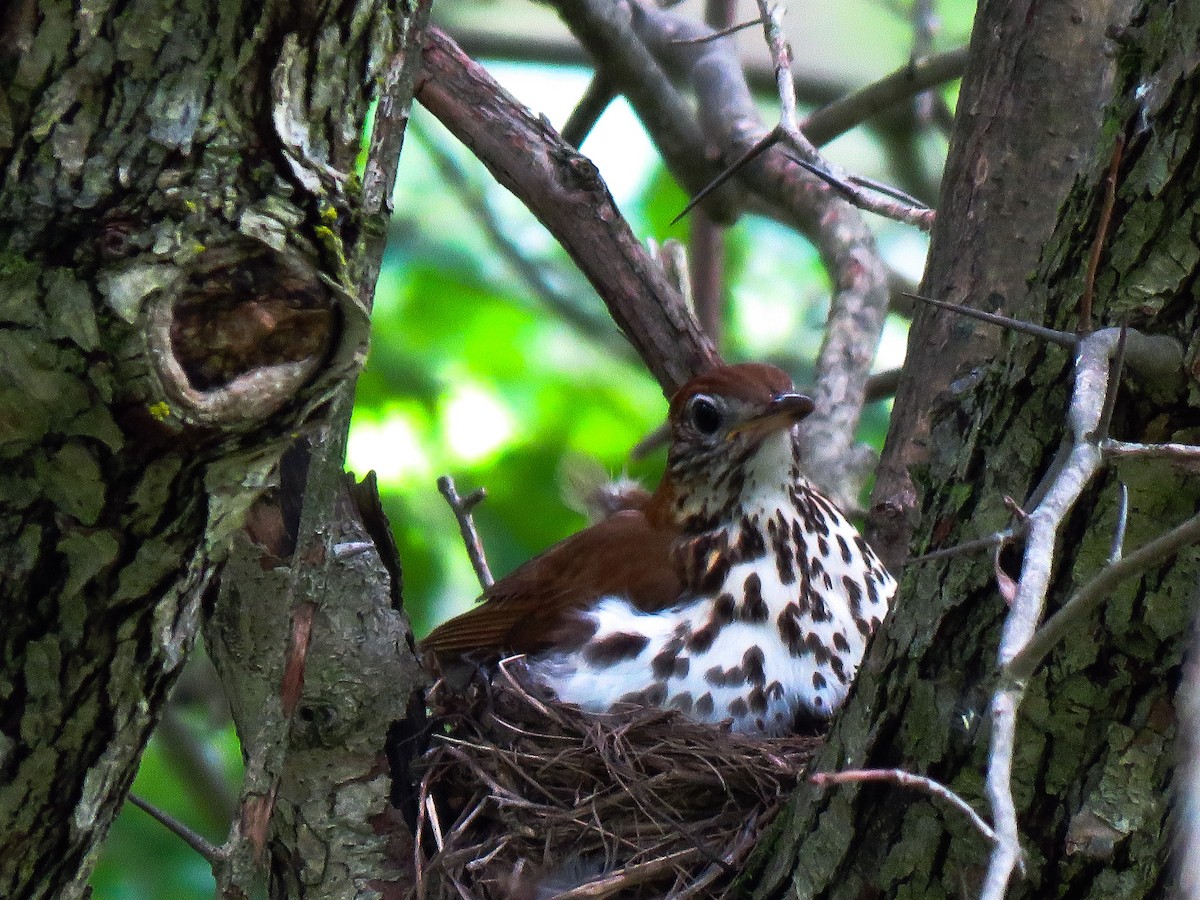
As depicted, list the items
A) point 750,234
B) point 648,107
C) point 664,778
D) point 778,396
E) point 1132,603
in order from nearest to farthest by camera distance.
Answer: point 1132,603 → point 664,778 → point 778,396 → point 648,107 → point 750,234

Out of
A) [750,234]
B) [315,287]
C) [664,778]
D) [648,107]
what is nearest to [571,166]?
[648,107]

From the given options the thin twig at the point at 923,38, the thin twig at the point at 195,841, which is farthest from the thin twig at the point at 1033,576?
the thin twig at the point at 923,38

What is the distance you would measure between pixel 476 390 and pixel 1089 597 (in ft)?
17.2

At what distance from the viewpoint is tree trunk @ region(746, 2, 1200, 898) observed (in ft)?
5.74

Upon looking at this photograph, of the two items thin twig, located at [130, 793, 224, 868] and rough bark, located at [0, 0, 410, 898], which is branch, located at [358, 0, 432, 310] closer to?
rough bark, located at [0, 0, 410, 898]

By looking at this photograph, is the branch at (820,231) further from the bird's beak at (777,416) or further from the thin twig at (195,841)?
the thin twig at (195,841)

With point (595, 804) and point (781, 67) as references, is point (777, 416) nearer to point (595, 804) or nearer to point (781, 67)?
point (781, 67)

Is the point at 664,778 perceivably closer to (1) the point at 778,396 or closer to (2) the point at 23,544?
(1) the point at 778,396

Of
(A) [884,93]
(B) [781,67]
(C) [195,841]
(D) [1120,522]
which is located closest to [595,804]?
(C) [195,841]

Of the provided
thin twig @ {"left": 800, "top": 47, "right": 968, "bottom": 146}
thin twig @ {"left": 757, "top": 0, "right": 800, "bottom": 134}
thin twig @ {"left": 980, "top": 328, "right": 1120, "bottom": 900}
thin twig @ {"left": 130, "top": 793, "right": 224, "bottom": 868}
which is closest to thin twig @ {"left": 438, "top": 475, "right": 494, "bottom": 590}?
thin twig @ {"left": 757, "top": 0, "right": 800, "bottom": 134}

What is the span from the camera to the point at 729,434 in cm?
366

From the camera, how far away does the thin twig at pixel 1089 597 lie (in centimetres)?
136

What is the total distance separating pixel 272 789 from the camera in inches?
73.6

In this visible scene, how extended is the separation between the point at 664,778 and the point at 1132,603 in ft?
5.01
